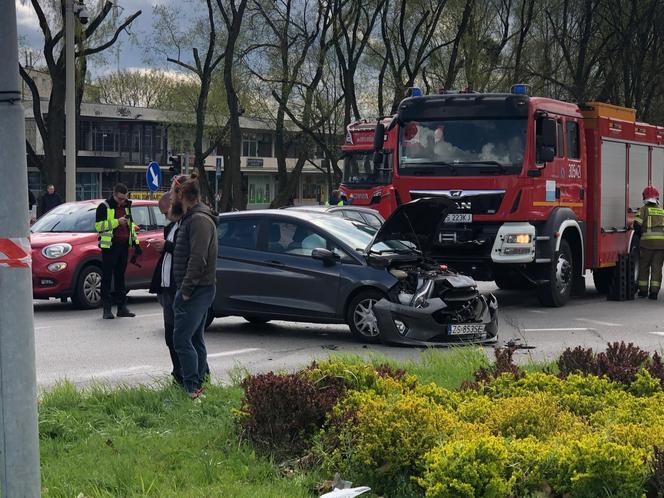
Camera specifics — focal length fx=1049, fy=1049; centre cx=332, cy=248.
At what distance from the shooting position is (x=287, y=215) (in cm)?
1320

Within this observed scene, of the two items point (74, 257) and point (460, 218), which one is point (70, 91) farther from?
point (460, 218)

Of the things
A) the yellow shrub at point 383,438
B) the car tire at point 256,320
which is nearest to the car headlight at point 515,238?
the car tire at point 256,320

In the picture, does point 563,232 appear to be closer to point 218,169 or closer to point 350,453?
point 350,453

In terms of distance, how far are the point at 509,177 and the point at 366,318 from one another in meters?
4.25

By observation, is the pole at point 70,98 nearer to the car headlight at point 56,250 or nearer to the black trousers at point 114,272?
the car headlight at point 56,250

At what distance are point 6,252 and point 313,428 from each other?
93.9 inches

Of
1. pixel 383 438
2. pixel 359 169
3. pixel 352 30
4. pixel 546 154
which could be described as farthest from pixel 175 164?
pixel 383 438

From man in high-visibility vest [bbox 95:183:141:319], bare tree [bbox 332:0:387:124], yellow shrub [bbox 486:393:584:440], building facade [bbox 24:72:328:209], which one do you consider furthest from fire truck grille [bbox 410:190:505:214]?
building facade [bbox 24:72:328:209]

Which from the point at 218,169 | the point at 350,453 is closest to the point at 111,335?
the point at 350,453

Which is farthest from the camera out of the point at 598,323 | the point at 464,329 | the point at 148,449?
the point at 598,323

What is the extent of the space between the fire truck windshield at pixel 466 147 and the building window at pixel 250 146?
256 feet

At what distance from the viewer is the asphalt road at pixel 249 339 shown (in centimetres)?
1067

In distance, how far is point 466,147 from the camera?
1577cm

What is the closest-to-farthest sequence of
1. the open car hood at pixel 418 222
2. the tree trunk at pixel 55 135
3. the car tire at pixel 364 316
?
the open car hood at pixel 418 222, the car tire at pixel 364 316, the tree trunk at pixel 55 135
